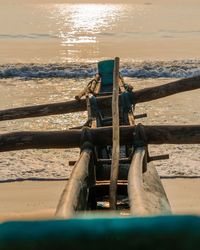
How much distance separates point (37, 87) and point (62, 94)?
1.07m

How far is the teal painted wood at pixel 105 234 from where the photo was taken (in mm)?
1334

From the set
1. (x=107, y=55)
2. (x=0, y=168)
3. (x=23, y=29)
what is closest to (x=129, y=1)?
(x=23, y=29)

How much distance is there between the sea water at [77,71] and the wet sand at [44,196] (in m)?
0.31

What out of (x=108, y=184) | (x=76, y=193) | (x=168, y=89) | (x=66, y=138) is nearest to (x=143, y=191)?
(x=76, y=193)

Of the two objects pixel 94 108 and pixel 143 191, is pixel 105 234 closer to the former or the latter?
pixel 143 191

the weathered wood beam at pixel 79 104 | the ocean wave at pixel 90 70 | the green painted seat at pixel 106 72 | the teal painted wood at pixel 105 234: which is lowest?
the ocean wave at pixel 90 70

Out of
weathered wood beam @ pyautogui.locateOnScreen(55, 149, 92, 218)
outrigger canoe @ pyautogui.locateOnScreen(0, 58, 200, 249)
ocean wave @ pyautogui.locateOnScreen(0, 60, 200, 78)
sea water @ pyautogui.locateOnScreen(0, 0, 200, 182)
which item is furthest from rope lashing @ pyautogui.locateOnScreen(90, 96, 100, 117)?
ocean wave @ pyautogui.locateOnScreen(0, 60, 200, 78)

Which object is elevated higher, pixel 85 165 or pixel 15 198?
pixel 85 165

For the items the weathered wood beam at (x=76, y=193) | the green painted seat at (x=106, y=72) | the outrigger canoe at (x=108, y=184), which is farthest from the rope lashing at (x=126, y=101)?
the weathered wood beam at (x=76, y=193)

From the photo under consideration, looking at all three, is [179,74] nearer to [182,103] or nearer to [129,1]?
[182,103]

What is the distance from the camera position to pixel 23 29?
28.3 meters

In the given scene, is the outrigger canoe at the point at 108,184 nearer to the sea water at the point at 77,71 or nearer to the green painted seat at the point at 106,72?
the green painted seat at the point at 106,72

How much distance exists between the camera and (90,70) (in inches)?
577

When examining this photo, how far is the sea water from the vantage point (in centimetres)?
707
